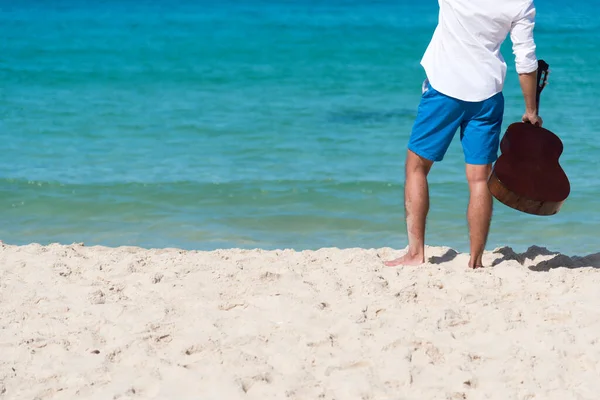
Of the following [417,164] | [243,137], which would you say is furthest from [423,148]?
[243,137]

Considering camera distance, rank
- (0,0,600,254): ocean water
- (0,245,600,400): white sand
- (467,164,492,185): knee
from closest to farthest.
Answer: (0,245,600,400): white sand < (467,164,492,185): knee < (0,0,600,254): ocean water

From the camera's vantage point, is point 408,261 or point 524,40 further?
point 408,261

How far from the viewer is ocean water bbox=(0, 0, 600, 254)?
685 cm

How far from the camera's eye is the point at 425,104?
172 inches

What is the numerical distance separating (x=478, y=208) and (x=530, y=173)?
1.13 ft

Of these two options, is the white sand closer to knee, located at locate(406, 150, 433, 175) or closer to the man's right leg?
the man's right leg

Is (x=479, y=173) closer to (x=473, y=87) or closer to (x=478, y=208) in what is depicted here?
(x=478, y=208)

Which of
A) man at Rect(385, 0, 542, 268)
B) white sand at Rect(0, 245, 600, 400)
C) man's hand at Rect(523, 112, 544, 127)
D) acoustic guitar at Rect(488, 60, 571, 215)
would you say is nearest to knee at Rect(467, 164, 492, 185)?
man at Rect(385, 0, 542, 268)

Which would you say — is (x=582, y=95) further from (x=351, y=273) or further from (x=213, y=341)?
(x=213, y=341)

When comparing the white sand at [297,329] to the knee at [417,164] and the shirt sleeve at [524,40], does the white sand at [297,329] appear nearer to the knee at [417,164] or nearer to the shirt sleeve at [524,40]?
the knee at [417,164]

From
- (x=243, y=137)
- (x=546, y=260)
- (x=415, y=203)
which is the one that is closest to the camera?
(x=415, y=203)

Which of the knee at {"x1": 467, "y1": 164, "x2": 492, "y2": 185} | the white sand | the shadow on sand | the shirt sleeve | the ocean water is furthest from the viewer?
the ocean water

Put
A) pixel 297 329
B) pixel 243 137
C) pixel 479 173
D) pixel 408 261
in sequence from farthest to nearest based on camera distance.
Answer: pixel 243 137, pixel 408 261, pixel 479 173, pixel 297 329

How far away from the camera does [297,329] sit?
374cm
